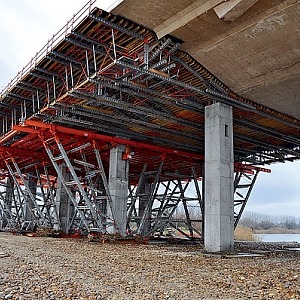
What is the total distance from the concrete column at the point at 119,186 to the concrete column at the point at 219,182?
775cm

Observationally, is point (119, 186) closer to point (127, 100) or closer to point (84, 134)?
point (84, 134)

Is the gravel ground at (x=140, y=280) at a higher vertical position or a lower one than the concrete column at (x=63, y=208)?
lower

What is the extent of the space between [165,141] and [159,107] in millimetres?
6892

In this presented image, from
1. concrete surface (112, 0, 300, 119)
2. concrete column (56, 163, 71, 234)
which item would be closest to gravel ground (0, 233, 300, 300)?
concrete surface (112, 0, 300, 119)

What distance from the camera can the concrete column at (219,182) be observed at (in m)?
17.8

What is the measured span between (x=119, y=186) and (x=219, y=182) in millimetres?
8751

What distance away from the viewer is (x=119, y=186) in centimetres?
2491

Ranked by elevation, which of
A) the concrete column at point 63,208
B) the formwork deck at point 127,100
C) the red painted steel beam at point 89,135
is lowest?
the concrete column at point 63,208

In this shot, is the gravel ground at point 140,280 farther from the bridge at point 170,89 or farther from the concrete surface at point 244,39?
A: the concrete surface at point 244,39

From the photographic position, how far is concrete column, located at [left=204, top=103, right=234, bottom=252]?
17.8 meters

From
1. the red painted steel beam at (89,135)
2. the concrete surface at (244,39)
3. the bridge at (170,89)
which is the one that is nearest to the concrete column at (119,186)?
the bridge at (170,89)

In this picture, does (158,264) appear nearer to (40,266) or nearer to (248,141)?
(40,266)


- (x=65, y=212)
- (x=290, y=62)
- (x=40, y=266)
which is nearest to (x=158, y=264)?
(x=40, y=266)

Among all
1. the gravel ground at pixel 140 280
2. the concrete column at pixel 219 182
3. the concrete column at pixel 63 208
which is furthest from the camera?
the concrete column at pixel 63 208
